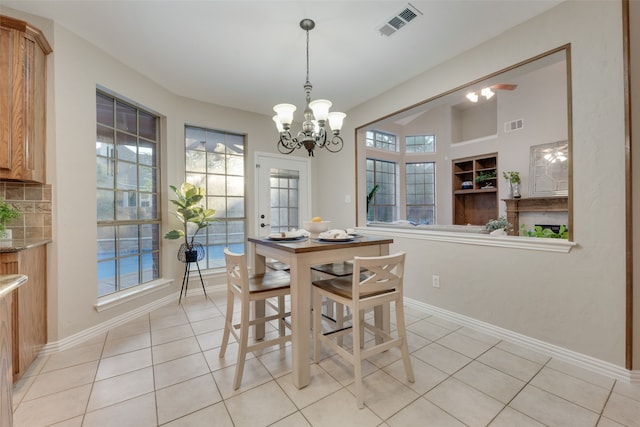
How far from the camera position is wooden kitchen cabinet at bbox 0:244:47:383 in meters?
1.75

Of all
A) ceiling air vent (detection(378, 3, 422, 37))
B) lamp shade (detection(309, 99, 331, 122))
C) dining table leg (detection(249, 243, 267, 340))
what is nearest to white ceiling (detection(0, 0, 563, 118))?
ceiling air vent (detection(378, 3, 422, 37))

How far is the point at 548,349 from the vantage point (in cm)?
206

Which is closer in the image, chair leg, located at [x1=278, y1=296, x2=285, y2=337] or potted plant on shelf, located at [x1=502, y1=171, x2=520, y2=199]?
chair leg, located at [x1=278, y1=296, x2=285, y2=337]

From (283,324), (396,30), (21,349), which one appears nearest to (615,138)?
(396,30)

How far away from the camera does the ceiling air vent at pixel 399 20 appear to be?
2068 millimetres

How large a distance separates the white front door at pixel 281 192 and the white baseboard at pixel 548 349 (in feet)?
8.28

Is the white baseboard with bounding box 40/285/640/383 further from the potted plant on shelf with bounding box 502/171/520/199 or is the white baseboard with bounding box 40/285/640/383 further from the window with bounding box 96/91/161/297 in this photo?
the potted plant on shelf with bounding box 502/171/520/199

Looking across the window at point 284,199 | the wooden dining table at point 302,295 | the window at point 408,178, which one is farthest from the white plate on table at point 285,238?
the window at point 408,178

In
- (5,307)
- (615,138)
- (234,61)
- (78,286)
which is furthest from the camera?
(234,61)

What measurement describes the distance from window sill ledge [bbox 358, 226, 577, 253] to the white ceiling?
1.76 metres

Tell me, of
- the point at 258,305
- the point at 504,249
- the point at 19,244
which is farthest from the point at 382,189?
the point at 19,244

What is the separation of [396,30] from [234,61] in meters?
1.59

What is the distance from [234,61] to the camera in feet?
9.06

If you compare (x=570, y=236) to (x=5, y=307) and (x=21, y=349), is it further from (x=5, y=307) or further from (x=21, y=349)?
(x=21, y=349)
